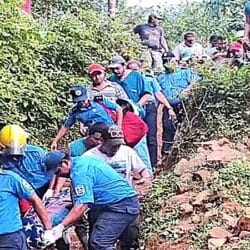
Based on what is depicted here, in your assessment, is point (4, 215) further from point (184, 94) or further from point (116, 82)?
point (184, 94)

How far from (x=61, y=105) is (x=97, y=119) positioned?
4.06 m

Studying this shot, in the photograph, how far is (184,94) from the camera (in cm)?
1095

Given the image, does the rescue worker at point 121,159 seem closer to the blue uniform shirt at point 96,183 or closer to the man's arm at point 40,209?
the blue uniform shirt at point 96,183

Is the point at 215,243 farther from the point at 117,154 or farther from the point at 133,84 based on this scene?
the point at 133,84

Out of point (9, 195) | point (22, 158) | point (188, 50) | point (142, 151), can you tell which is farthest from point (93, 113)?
point (188, 50)

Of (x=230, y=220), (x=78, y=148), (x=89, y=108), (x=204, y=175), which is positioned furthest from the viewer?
(x=89, y=108)

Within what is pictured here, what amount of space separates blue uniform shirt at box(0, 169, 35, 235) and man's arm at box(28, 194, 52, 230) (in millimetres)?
48

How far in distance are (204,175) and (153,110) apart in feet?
5.93

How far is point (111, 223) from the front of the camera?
6.70m

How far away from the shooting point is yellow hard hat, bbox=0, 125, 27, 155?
21.1 ft

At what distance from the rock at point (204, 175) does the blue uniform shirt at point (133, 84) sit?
144 cm

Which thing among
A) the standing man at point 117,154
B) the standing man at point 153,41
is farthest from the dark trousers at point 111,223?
the standing man at point 153,41

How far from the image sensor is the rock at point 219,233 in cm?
715

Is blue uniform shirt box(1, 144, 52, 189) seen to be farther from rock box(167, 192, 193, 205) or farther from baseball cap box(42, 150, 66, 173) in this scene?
rock box(167, 192, 193, 205)
